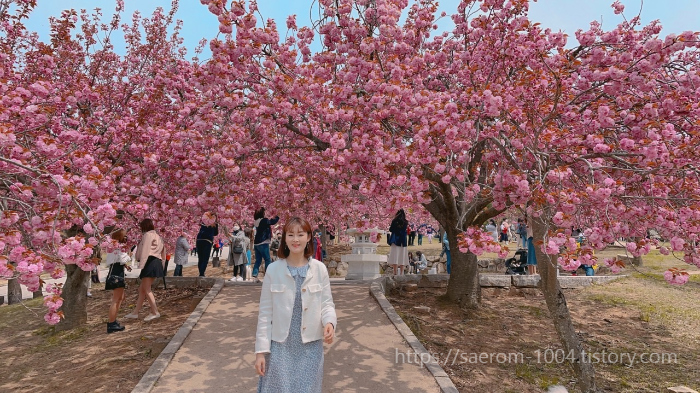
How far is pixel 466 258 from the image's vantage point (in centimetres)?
823

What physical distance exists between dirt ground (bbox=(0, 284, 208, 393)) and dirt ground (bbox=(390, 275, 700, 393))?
158 inches

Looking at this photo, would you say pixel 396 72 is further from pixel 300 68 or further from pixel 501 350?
pixel 501 350

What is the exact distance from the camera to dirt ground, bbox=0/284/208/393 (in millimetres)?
5102

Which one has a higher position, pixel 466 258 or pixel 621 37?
pixel 621 37

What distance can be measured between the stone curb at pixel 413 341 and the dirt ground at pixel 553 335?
0.40m

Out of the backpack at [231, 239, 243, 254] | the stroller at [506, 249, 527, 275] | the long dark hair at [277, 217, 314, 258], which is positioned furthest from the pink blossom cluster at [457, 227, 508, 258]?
the stroller at [506, 249, 527, 275]

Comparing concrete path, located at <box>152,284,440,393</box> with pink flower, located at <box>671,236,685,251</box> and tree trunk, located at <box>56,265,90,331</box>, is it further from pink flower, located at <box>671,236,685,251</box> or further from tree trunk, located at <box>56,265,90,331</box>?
pink flower, located at <box>671,236,685,251</box>

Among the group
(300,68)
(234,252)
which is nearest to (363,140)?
(300,68)

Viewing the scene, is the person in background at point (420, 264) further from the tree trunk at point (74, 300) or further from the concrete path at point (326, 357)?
the tree trunk at point (74, 300)

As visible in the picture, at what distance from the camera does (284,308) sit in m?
2.89

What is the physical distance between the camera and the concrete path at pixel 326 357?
14.5ft

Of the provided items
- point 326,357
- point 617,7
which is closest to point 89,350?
point 326,357

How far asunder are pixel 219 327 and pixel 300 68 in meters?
4.18

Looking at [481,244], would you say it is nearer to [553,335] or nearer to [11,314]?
[553,335]
